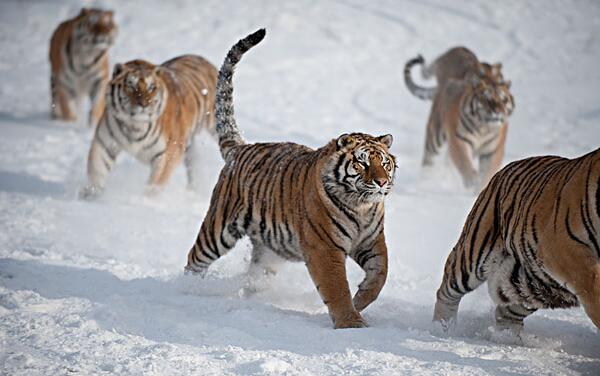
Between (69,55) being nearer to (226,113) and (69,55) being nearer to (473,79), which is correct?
(473,79)

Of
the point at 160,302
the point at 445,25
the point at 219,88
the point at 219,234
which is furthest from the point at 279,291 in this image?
the point at 445,25

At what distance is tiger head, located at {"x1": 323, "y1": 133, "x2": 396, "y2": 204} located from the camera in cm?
396

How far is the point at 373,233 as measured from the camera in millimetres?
4219

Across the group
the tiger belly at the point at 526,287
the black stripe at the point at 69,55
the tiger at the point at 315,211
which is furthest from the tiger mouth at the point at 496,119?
the black stripe at the point at 69,55

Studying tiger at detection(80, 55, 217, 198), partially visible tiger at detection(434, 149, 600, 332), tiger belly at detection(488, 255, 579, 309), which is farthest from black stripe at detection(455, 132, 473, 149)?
tiger belly at detection(488, 255, 579, 309)

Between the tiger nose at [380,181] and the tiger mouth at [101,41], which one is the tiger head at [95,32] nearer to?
the tiger mouth at [101,41]

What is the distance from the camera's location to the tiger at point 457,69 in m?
8.21

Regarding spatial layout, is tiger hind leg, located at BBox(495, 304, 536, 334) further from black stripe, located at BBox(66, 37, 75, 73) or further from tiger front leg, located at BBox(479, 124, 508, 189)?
black stripe, located at BBox(66, 37, 75, 73)

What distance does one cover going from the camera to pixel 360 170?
157 inches

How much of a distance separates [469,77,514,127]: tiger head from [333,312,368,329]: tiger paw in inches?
169

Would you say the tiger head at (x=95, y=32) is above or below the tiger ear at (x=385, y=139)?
above

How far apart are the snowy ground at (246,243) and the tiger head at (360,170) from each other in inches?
25.1

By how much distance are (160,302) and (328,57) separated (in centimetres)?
925

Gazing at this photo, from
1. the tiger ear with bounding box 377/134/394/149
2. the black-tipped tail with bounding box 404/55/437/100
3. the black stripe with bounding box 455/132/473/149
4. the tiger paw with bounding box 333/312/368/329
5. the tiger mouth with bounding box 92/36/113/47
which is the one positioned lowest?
the tiger paw with bounding box 333/312/368/329
